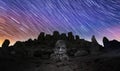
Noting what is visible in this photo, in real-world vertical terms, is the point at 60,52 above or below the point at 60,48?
below

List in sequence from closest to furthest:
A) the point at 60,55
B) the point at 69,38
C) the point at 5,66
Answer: the point at 5,66 < the point at 60,55 < the point at 69,38

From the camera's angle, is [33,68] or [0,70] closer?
[0,70]

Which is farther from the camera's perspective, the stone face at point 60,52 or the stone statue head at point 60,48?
the stone statue head at point 60,48

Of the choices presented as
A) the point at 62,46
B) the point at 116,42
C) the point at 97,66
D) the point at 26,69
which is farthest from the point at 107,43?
the point at 26,69

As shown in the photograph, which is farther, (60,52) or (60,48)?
(60,48)

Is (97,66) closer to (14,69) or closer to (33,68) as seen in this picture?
(33,68)

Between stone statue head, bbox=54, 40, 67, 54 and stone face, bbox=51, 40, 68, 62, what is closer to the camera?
stone face, bbox=51, 40, 68, 62

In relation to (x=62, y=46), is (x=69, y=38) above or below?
above

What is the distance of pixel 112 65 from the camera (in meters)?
23.2

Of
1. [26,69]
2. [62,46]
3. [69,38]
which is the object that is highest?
[69,38]

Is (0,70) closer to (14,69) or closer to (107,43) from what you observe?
(14,69)

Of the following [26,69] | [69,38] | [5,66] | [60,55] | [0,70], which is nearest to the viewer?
[0,70]

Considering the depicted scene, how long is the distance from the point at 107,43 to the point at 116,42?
7.39 metres

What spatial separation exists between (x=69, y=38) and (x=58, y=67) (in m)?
94.2
